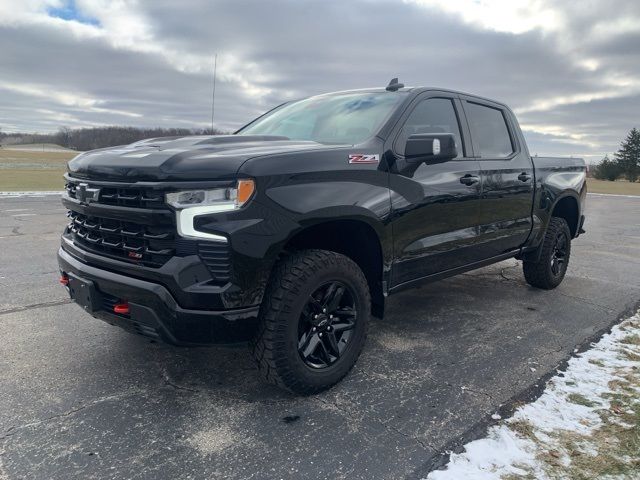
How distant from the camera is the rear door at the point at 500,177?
14.0 ft

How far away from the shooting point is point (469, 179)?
3996 mm

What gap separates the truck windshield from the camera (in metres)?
3.51

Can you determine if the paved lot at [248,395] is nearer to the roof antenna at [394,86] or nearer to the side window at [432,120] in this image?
the side window at [432,120]

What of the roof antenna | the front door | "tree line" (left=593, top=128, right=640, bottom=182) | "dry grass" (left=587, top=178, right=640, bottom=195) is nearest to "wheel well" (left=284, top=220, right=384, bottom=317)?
the front door

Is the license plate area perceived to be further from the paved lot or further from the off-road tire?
the off-road tire

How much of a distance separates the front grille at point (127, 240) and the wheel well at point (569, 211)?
4691 millimetres

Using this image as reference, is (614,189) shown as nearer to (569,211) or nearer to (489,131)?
(569,211)

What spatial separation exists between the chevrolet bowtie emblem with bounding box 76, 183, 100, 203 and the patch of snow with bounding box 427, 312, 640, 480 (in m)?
2.28

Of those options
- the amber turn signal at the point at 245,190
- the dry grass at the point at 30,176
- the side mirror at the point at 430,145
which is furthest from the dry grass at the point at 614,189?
the amber turn signal at the point at 245,190

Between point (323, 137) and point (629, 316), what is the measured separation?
3.45m

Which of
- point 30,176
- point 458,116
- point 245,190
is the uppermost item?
point 458,116

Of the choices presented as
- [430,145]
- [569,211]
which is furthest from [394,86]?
[569,211]

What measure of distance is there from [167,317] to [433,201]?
204cm

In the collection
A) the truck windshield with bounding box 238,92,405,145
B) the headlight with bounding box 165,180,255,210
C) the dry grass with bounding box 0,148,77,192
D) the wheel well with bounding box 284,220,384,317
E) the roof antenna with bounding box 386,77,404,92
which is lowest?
the dry grass with bounding box 0,148,77,192
